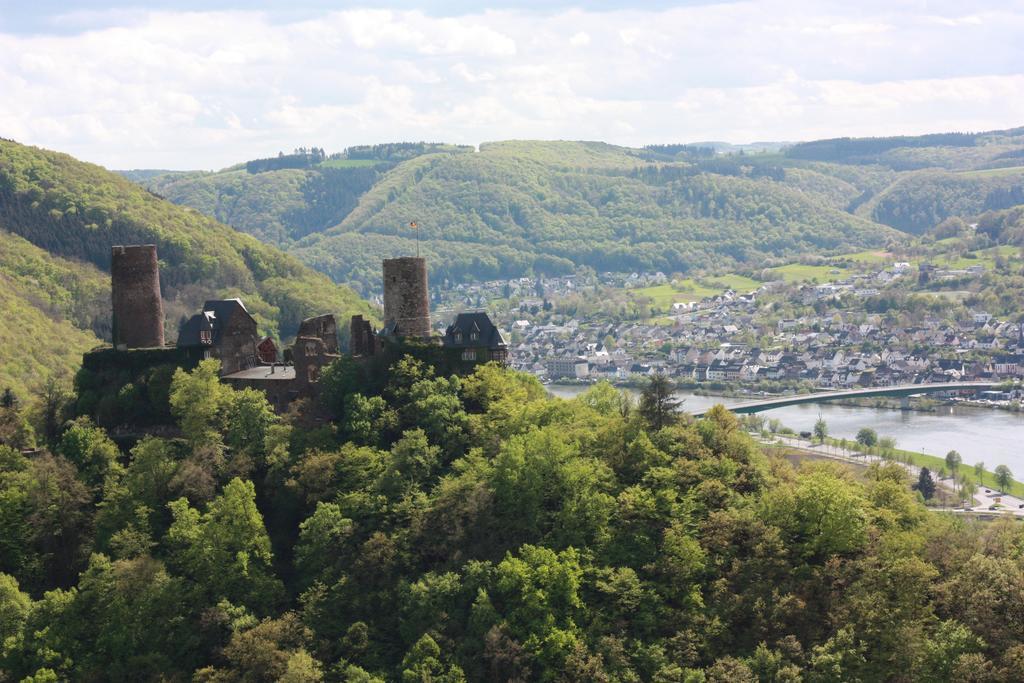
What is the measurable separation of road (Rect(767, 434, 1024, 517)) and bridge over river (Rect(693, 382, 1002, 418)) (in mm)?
11023

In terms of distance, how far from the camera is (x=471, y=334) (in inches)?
2388

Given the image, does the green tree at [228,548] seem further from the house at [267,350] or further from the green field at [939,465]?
the green field at [939,465]

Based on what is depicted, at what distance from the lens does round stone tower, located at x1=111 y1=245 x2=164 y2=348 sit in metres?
64.6

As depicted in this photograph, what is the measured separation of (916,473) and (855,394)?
40912 mm

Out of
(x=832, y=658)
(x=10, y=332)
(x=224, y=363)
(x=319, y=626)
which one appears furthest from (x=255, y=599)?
(x=10, y=332)

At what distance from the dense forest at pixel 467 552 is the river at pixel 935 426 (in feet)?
212

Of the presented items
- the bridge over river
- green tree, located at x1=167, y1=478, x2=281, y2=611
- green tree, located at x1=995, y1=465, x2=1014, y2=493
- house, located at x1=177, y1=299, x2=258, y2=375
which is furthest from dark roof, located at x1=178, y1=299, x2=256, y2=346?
the bridge over river

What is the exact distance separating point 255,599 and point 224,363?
47.5 ft

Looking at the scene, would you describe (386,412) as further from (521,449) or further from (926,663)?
(926,663)

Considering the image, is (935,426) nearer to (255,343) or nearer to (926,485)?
(926,485)

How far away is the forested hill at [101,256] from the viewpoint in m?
134

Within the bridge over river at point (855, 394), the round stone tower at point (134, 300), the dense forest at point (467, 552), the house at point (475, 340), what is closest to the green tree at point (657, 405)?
the dense forest at point (467, 552)

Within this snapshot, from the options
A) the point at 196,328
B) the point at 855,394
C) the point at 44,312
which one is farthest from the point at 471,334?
the point at 855,394

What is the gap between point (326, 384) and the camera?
195ft
